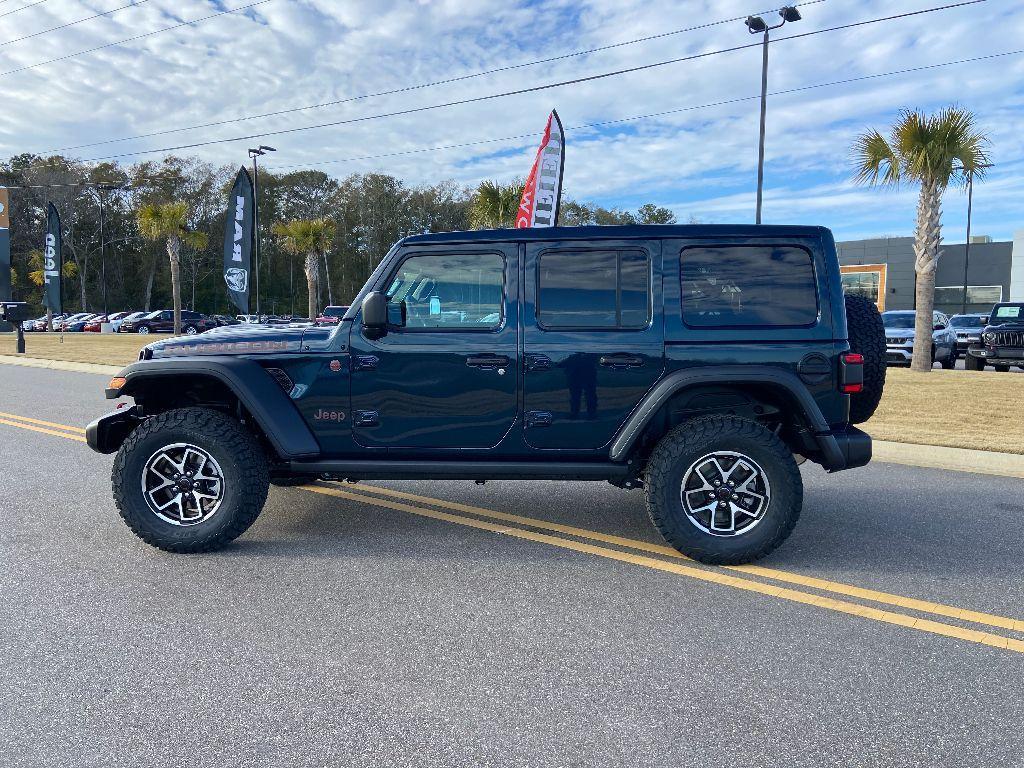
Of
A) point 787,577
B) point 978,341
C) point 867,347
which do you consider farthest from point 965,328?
point 787,577

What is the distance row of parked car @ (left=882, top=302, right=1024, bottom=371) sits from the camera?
19703 mm

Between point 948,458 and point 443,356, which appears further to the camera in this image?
point 948,458

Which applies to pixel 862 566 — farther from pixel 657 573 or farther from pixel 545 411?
pixel 545 411

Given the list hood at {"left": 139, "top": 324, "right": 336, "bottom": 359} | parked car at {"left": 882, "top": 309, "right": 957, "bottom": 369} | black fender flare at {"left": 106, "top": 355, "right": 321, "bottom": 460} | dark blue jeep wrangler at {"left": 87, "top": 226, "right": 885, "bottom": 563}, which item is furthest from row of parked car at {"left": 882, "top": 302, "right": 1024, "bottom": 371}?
black fender flare at {"left": 106, "top": 355, "right": 321, "bottom": 460}

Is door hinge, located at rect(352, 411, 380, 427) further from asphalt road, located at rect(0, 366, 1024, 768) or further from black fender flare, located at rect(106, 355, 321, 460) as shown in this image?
asphalt road, located at rect(0, 366, 1024, 768)

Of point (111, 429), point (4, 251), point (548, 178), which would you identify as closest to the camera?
point (111, 429)

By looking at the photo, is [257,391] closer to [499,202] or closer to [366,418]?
[366,418]

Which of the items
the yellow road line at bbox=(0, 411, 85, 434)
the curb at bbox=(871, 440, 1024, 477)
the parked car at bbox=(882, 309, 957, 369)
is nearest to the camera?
the curb at bbox=(871, 440, 1024, 477)

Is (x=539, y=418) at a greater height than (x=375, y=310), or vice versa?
(x=375, y=310)

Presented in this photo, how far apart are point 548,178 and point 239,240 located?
16.1 meters

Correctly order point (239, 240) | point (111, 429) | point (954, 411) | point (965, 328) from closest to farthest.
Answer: point (111, 429), point (954, 411), point (965, 328), point (239, 240)

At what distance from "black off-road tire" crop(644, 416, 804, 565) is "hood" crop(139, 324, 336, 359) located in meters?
2.11

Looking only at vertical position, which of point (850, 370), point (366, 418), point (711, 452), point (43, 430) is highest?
point (850, 370)

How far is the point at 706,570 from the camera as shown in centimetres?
437
